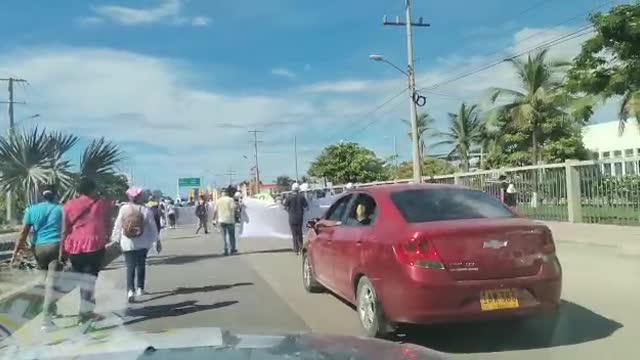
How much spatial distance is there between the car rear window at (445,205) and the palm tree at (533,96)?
31339 mm

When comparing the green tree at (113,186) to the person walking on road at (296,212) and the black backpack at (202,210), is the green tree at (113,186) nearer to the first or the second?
the person walking on road at (296,212)

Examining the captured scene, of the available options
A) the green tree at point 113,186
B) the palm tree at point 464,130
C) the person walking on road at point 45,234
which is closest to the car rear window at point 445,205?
the person walking on road at point 45,234

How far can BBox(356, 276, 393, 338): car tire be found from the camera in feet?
22.6

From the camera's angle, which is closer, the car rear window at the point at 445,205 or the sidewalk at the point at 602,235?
the car rear window at the point at 445,205

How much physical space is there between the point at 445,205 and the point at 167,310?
4.17m

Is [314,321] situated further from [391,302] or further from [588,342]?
[588,342]

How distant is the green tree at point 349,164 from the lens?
61.5 meters

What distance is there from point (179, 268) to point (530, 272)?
32.1 feet

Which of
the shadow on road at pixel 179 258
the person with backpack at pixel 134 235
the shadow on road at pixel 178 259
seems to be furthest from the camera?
the shadow on road at pixel 178 259

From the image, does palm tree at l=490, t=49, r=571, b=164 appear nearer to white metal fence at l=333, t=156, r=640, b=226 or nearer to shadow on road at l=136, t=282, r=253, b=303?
white metal fence at l=333, t=156, r=640, b=226

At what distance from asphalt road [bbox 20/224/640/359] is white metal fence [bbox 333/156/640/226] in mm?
2643

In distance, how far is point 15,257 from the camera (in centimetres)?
898

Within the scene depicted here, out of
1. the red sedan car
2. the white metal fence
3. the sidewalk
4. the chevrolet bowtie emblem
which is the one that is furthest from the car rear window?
the white metal fence

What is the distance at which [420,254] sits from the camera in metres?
6.55
